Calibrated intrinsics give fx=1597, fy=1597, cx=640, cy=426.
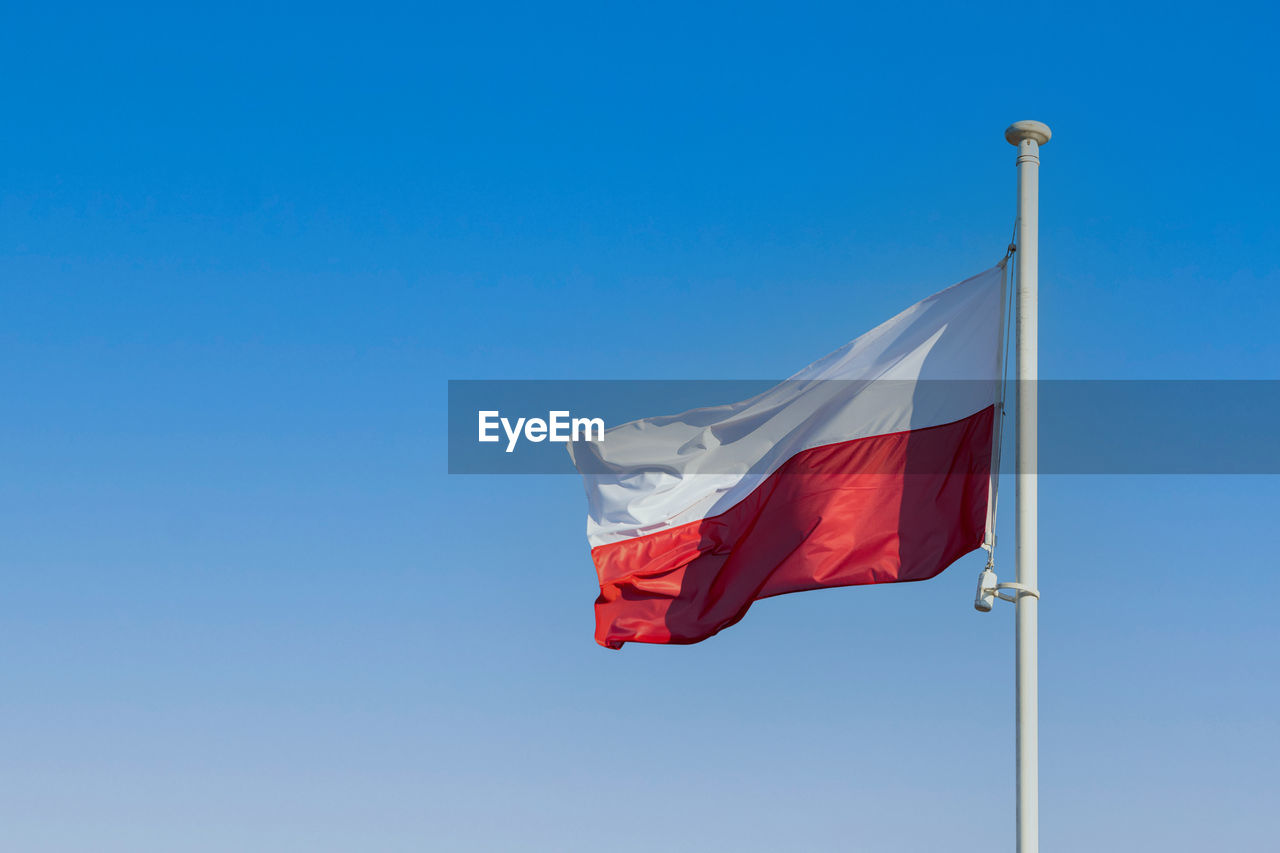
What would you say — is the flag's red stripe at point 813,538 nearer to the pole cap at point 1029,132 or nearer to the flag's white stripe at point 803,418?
the flag's white stripe at point 803,418

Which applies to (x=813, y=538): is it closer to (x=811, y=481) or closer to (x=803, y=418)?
(x=811, y=481)

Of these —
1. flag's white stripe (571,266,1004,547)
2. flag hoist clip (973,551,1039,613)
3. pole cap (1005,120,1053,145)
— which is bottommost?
flag hoist clip (973,551,1039,613)

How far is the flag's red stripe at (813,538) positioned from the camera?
55.7ft

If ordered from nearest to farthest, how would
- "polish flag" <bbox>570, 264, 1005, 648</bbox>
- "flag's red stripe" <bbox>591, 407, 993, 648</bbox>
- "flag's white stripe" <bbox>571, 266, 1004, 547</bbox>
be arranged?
"flag's red stripe" <bbox>591, 407, 993, 648</bbox> < "polish flag" <bbox>570, 264, 1005, 648</bbox> < "flag's white stripe" <bbox>571, 266, 1004, 547</bbox>

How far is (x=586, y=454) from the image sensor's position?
19.9 m

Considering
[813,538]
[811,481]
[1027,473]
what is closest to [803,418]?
[811,481]

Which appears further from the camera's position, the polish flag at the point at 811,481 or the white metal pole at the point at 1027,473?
the polish flag at the point at 811,481

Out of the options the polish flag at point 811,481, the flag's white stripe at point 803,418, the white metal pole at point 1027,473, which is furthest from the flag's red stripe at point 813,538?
the white metal pole at point 1027,473

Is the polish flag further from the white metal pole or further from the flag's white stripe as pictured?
the white metal pole

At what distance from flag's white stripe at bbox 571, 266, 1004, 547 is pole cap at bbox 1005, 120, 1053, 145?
1.46 m

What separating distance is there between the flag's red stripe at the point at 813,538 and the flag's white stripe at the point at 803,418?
199 millimetres

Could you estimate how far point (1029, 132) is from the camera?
16.4 m

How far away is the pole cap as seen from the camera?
53.8ft

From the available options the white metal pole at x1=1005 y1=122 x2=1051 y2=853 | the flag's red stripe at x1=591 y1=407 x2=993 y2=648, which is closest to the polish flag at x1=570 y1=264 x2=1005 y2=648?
the flag's red stripe at x1=591 y1=407 x2=993 y2=648
